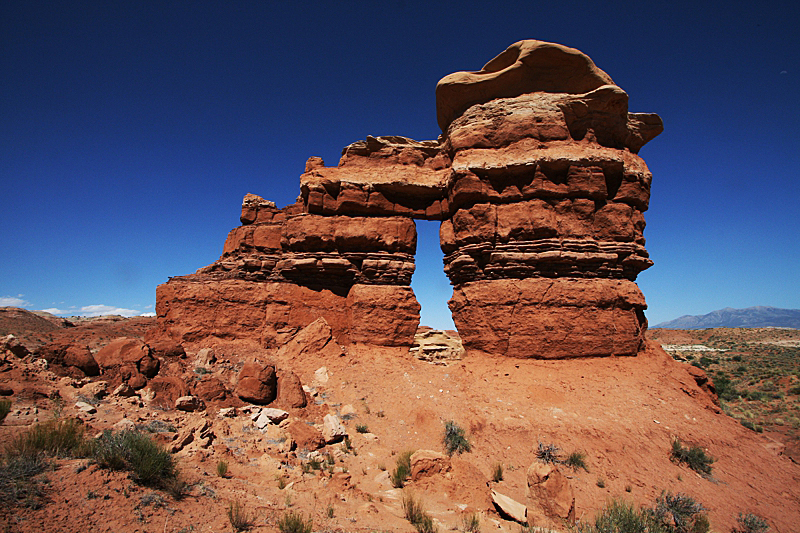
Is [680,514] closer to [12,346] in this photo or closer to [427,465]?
[427,465]

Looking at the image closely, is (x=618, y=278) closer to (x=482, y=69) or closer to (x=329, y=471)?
(x=482, y=69)

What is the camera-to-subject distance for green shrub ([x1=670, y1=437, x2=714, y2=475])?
782cm

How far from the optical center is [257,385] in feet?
29.3

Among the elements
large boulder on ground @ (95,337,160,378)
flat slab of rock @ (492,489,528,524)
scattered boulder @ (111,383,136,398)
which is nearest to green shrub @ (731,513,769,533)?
flat slab of rock @ (492,489,528,524)

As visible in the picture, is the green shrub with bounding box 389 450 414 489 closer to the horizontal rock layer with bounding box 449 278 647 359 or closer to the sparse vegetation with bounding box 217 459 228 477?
the sparse vegetation with bounding box 217 459 228 477

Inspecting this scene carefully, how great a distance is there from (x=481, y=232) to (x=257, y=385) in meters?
7.72

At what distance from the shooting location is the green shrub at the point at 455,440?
8.12 metres

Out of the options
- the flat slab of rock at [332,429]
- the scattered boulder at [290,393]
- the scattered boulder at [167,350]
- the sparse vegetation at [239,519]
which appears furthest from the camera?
the scattered boulder at [167,350]

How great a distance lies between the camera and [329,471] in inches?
263

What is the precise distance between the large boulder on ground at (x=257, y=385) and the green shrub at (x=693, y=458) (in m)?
9.41

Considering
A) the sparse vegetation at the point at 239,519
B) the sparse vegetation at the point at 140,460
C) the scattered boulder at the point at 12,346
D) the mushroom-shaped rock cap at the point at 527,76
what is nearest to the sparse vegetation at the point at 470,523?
the sparse vegetation at the point at 239,519

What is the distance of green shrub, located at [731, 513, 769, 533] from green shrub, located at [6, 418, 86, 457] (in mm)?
10513

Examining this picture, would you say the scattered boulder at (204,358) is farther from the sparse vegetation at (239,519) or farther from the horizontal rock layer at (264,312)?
the sparse vegetation at (239,519)

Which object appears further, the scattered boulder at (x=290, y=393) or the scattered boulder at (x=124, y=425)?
the scattered boulder at (x=290, y=393)
